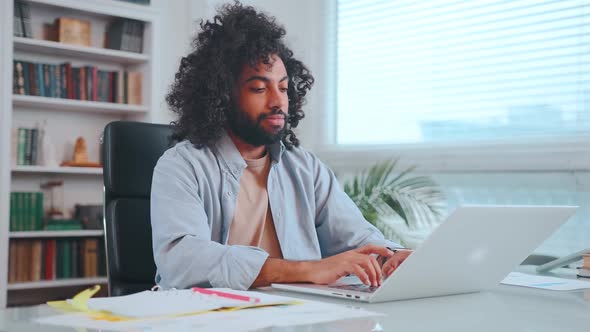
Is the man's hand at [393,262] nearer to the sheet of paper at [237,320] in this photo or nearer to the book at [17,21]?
the sheet of paper at [237,320]

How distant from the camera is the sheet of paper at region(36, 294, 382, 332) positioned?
2.70 ft

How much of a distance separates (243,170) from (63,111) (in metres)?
2.44

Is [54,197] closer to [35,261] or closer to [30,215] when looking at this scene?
[30,215]

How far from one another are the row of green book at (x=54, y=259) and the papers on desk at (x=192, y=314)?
9.34ft

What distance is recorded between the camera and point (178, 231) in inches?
56.7

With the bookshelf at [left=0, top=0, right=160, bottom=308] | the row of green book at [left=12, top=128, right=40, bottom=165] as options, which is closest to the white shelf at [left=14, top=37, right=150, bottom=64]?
the bookshelf at [left=0, top=0, right=160, bottom=308]

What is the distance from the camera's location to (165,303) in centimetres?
97

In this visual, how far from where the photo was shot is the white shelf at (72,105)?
360 cm

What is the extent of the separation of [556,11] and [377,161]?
1.14 meters

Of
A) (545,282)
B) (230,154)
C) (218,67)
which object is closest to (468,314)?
(545,282)

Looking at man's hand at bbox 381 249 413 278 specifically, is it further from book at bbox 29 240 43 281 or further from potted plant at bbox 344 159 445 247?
book at bbox 29 240 43 281

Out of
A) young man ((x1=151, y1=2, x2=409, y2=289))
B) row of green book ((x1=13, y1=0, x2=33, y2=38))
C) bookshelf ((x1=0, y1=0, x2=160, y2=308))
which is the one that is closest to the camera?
young man ((x1=151, y1=2, x2=409, y2=289))

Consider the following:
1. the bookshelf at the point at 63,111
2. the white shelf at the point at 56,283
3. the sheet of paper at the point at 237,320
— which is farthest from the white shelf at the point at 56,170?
the sheet of paper at the point at 237,320

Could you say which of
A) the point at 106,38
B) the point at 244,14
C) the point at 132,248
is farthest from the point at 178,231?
the point at 106,38
